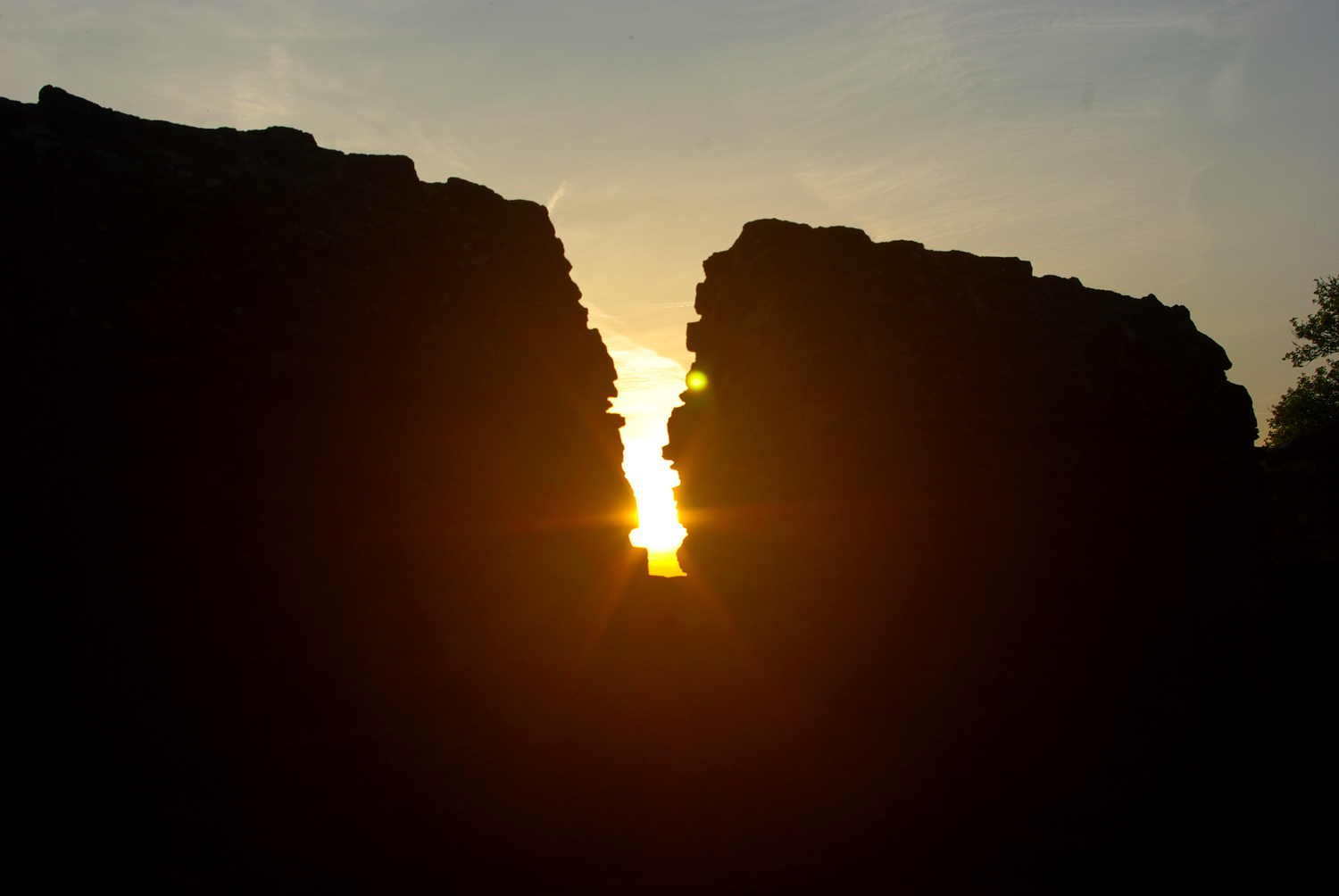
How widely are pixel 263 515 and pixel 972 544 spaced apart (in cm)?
499

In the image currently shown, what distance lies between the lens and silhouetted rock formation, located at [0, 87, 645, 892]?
12.8 ft

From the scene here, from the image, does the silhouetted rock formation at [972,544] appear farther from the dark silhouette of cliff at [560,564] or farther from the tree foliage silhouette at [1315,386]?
the tree foliage silhouette at [1315,386]

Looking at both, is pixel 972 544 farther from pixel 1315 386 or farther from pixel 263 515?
pixel 1315 386

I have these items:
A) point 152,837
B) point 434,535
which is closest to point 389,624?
point 434,535

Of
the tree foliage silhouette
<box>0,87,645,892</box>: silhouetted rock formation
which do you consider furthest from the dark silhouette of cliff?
the tree foliage silhouette

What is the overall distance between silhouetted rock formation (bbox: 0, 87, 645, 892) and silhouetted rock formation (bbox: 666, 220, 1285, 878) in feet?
5.60

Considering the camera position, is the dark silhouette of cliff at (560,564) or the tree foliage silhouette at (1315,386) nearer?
the dark silhouette of cliff at (560,564)

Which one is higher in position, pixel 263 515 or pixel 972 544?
pixel 263 515

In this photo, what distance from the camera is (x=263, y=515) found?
430 cm

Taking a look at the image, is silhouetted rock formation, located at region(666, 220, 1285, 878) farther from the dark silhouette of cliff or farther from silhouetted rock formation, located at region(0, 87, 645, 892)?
silhouetted rock formation, located at region(0, 87, 645, 892)

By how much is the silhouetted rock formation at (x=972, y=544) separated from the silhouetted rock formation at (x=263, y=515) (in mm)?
1708

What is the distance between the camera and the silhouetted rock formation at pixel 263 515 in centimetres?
389

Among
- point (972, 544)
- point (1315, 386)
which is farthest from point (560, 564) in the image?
point (1315, 386)

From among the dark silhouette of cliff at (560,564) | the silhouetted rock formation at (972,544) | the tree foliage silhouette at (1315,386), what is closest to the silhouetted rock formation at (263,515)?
the dark silhouette of cliff at (560,564)
